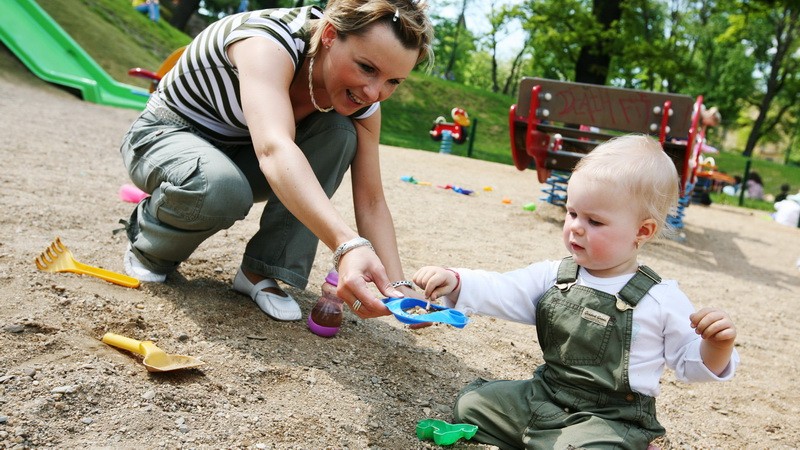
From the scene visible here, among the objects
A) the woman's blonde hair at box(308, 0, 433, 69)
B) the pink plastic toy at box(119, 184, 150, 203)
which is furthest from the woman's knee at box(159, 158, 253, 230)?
the pink plastic toy at box(119, 184, 150, 203)

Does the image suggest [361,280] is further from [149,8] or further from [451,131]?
[149,8]

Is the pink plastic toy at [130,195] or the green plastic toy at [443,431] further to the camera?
the pink plastic toy at [130,195]

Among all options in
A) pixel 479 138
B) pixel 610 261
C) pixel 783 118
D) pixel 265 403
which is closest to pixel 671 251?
pixel 610 261

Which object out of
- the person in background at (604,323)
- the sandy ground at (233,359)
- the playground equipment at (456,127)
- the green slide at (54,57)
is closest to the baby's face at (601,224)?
the person in background at (604,323)

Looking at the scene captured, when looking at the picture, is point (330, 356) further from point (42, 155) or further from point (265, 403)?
point (42, 155)

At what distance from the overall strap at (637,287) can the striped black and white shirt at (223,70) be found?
1193 mm

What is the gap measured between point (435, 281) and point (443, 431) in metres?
0.41

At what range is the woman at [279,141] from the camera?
1.83 m

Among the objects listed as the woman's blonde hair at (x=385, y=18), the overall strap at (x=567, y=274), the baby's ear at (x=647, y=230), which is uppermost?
the woman's blonde hair at (x=385, y=18)

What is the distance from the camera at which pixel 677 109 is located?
541 cm

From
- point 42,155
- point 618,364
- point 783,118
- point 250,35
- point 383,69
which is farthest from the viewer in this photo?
point 783,118

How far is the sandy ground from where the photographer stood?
1.63 metres

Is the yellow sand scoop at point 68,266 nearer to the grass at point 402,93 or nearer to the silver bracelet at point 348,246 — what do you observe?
the silver bracelet at point 348,246

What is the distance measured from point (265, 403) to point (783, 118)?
4520 cm
